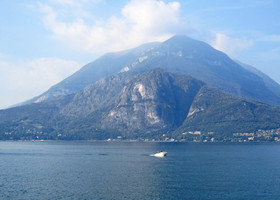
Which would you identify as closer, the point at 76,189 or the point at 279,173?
the point at 76,189

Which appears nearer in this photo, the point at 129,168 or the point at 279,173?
the point at 279,173

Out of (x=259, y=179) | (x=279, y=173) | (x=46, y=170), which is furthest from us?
(x=46, y=170)

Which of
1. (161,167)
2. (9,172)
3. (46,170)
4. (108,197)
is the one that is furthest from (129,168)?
(108,197)

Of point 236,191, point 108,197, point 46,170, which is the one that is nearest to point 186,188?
point 236,191

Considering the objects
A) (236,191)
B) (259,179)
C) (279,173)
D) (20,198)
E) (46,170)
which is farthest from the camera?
(46,170)

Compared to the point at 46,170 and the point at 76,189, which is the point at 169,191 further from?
the point at 46,170

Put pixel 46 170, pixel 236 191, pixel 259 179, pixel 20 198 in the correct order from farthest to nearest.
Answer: pixel 46 170 → pixel 259 179 → pixel 236 191 → pixel 20 198

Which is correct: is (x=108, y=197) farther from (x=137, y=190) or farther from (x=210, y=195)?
(x=210, y=195)

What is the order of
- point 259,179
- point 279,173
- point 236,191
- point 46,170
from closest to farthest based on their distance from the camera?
point 236,191 < point 259,179 < point 279,173 < point 46,170
